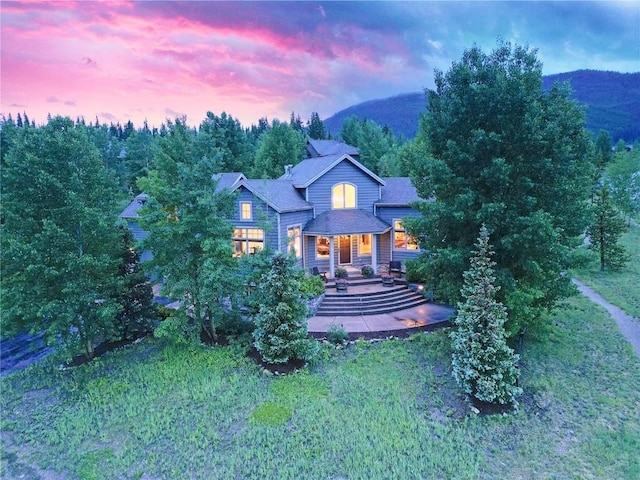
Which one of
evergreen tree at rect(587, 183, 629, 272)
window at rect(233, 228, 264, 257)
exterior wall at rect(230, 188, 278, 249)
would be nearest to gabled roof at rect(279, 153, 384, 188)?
exterior wall at rect(230, 188, 278, 249)

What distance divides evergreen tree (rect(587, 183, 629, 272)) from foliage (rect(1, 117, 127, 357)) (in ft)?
86.1

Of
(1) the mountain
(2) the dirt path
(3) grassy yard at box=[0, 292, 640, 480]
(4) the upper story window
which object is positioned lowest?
(3) grassy yard at box=[0, 292, 640, 480]

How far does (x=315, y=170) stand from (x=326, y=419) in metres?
15.1

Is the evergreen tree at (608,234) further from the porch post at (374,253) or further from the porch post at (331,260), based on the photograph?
the porch post at (331,260)

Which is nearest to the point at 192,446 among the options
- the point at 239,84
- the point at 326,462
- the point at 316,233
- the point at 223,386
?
the point at 223,386

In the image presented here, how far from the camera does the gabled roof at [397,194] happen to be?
20.7 m

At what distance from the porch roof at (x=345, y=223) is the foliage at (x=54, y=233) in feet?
32.4

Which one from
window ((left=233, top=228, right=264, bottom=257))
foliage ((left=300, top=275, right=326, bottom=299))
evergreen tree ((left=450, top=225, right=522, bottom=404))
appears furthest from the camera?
window ((left=233, top=228, right=264, bottom=257))

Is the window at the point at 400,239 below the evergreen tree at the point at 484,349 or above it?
above

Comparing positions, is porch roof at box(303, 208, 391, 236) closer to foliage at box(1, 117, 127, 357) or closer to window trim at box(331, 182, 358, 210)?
window trim at box(331, 182, 358, 210)

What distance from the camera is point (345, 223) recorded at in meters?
19.4

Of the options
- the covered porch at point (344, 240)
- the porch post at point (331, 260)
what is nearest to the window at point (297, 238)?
the covered porch at point (344, 240)

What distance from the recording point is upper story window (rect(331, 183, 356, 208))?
20.5m

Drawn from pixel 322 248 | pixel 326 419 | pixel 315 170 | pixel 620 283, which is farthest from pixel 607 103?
pixel 326 419
